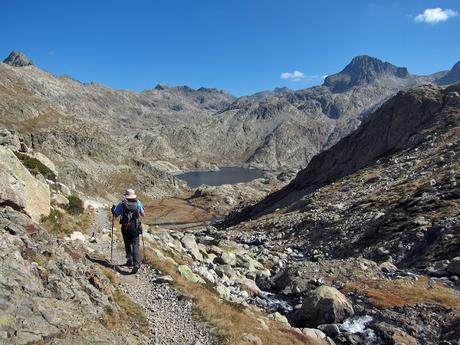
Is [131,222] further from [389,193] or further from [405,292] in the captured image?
[389,193]

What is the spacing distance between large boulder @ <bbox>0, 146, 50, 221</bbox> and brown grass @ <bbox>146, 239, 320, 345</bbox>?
20.0 ft

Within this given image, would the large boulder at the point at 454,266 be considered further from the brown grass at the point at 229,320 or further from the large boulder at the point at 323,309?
the brown grass at the point at 229,320

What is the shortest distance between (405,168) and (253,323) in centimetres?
5591

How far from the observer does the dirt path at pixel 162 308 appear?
14.3 meters

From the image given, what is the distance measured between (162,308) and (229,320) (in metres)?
2.58

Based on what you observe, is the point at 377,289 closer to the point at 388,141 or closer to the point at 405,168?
the point at 405,168

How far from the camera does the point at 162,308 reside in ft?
53.3

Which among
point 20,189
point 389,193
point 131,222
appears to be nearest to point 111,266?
point 131,222

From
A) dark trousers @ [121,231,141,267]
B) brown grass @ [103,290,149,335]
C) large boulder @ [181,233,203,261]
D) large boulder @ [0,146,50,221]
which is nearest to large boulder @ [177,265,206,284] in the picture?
dark trousers @ [121,231,141,267]

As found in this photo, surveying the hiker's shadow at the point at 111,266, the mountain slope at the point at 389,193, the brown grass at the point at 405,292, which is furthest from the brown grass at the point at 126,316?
the mountain slope at the point at 389,193

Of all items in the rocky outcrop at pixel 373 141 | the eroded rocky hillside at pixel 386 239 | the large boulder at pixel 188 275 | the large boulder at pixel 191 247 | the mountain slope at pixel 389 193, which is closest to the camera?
the large boulder at pixel 188 275

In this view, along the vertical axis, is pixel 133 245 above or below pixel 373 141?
below

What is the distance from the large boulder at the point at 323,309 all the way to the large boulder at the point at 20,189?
15.1 metres

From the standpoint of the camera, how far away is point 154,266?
20453mm
